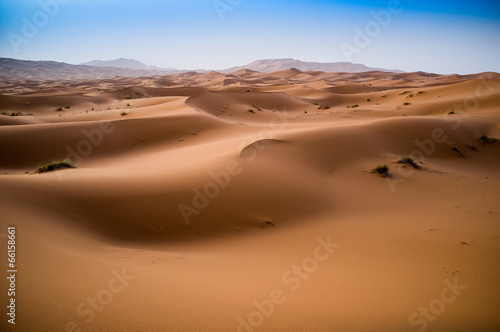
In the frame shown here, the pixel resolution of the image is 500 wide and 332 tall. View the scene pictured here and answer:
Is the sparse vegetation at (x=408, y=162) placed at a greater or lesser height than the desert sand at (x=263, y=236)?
greater

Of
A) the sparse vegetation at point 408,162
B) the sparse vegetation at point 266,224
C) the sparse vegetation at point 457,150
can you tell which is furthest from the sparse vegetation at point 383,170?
the sparse vegetation at point 457,150

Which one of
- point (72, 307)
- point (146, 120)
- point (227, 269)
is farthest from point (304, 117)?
point (72, 307)

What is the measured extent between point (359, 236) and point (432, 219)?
7.31ft

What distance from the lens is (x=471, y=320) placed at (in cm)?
329

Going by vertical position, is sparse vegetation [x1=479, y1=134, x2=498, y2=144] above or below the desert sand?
above

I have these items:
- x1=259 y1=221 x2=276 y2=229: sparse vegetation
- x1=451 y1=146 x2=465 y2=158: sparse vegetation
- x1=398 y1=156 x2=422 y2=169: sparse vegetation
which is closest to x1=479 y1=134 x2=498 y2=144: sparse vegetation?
x1=451 y1=146 x2=465 y2=158: sparse vegetation

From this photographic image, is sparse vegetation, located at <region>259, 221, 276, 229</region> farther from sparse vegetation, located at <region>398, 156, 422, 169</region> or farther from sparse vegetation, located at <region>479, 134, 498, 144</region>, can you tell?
sparse vegetation, located at <region>479, 134, 498, 144</region>

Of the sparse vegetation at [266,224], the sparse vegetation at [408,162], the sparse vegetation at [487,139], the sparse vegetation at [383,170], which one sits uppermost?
the sparse vegetation at [487,139]

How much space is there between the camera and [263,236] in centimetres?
606

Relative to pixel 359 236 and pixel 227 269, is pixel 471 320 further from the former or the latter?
pixel 227 269

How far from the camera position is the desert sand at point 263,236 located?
3.18 m

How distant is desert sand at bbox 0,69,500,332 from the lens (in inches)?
125

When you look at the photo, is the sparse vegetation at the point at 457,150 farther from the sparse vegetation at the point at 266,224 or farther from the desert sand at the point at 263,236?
the sparse vegetation at the point at 266,224

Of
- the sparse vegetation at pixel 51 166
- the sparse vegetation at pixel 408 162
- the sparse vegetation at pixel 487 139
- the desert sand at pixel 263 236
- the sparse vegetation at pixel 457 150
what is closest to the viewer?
the desert sand at pixel 263 236
